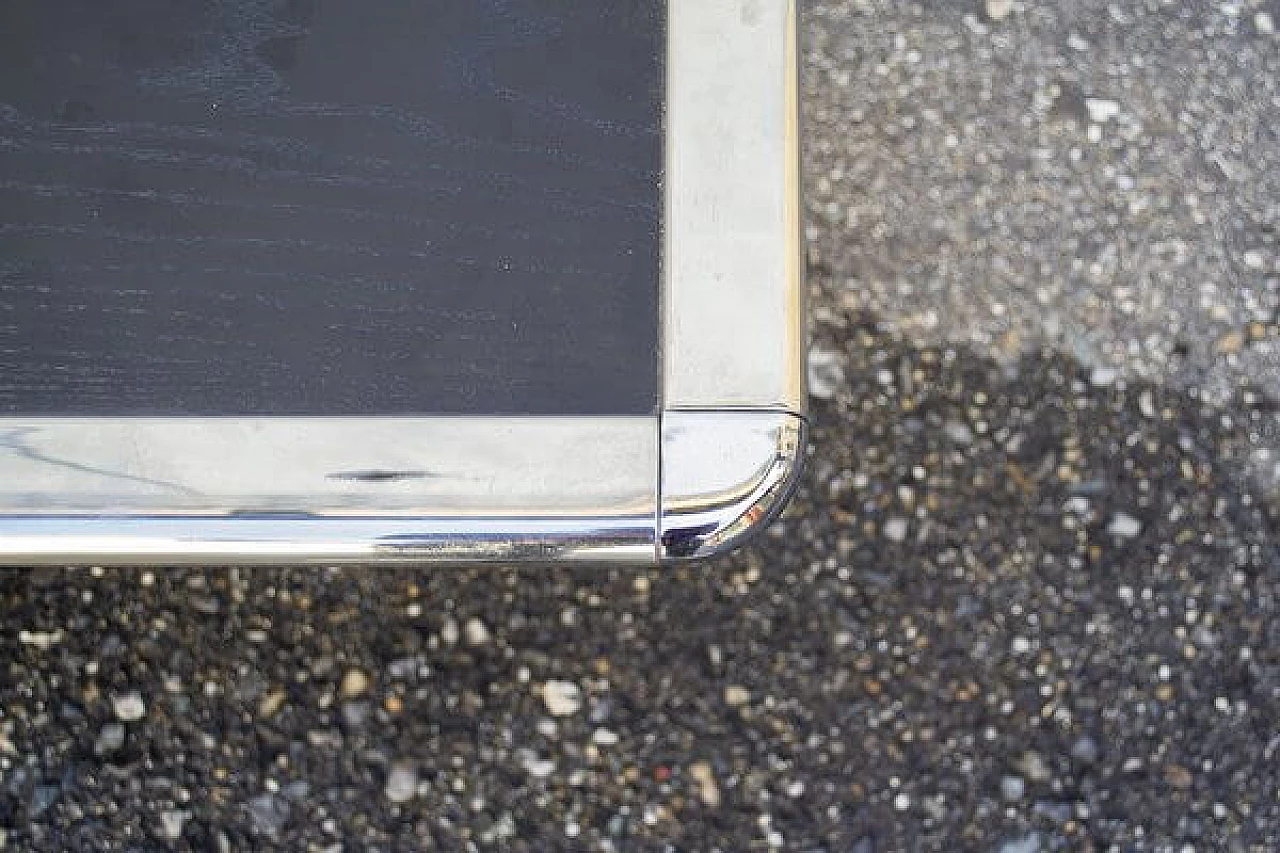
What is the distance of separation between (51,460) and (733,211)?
2.16 feet

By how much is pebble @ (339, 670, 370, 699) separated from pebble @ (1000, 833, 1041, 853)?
0.91 metres

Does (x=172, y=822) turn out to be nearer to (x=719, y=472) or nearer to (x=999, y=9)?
(x=719, y=472)

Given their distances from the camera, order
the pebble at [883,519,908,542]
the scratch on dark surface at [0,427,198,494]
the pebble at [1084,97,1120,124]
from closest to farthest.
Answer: the scratch on dark surface at [0,427,198,494], the pebble at [883,519,908,542], the pebble at [1084,97,1120,124]

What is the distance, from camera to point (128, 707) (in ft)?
6.21

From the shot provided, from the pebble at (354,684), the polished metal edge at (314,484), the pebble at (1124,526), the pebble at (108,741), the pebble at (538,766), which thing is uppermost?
the polished metal edge at (314,484)

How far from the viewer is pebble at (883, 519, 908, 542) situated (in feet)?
6.55

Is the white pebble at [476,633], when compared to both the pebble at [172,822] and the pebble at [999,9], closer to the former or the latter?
the pebble at [172,822]

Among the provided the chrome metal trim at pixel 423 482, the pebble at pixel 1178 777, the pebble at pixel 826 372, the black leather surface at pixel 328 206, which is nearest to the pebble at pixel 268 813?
the chrome metal trim at pixel 423 482

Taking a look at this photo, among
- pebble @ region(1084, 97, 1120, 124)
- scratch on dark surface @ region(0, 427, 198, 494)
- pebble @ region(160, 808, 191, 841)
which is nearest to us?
scratch on dark surface @ region(0, 427, 198, 494)

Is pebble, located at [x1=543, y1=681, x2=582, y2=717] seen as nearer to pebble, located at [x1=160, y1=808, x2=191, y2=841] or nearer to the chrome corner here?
pebble, located at [x1=160, y1=808, x2=191, y2=841]

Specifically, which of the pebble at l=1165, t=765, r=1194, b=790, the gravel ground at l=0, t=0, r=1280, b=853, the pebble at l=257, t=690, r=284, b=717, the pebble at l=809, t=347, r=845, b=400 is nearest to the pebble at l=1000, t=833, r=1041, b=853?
the gravel ground at l=0, t=0, r=1280, b=853

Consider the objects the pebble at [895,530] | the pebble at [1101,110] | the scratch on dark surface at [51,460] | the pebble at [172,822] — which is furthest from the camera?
the pebble at [1101,110]

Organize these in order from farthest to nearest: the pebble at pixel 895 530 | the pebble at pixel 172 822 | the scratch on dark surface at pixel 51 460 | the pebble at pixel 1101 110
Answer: the pebble at pixel 1101 110
the pebble at pixel 895 530
the pebble at pixel 172 822
the scratch on dark surface at pixel 51 460

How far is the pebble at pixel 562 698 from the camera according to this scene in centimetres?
192
